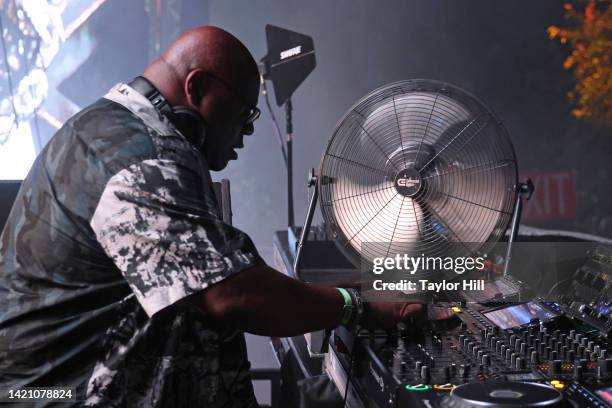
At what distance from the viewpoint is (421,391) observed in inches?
48.6

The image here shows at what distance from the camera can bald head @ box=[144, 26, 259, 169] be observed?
1511 millimetres

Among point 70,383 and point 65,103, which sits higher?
point 65,103

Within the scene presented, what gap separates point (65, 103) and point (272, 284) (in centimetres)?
442

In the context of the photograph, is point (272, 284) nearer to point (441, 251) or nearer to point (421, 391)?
point (421, 391)

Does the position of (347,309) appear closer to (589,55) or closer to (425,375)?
(425,375)

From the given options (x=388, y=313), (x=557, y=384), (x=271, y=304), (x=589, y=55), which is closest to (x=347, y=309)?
(x=388, y=313)

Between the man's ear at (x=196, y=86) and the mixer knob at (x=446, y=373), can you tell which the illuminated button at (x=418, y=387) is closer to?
the mixer knob at (x=446, y=373)

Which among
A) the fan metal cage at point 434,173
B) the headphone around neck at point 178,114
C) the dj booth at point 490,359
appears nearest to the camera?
the dj booth at point 490,359

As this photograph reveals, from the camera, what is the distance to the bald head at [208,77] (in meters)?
1.51

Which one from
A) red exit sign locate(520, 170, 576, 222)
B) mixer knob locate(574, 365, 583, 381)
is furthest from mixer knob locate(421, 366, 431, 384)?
red exit sign locate(520, 170, 576, 222)

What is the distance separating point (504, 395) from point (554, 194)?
4950 millimetres

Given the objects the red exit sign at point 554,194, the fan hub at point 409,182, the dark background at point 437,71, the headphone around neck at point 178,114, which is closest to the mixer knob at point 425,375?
the headphone around neck at point 178,114

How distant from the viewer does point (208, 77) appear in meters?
1.51

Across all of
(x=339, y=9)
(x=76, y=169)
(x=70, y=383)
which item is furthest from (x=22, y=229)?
(x=339, y=9)
